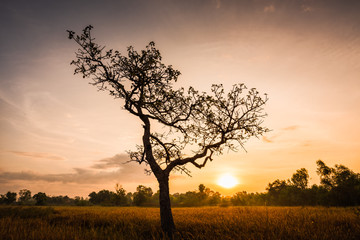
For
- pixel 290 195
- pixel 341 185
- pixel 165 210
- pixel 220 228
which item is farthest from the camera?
pixel 290 195

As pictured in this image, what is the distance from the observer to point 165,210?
839 cm

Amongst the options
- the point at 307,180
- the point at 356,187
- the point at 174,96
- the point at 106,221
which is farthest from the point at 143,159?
the point at 307,180

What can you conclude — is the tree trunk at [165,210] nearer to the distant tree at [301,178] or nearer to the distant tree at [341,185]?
the distant tree at [341,185]

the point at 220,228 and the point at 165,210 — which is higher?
the point at 165,210

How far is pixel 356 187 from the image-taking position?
137 ft

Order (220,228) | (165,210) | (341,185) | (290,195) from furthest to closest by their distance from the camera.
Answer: (290,195) < (341,185) < (165,210) < (220,228)

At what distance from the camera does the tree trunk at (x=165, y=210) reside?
26.5ft

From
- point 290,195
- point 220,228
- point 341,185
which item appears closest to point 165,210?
point 220,228

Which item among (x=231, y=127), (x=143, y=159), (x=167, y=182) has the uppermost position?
(x=231, y=127)

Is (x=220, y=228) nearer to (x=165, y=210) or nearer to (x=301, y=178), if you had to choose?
(x=165, y=210)

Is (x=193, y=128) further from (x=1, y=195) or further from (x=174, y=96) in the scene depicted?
(x=1, y=195)

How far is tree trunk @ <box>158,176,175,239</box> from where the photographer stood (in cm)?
809

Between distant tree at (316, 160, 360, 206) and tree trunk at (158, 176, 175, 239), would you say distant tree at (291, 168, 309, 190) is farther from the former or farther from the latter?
tree trunk at (158, 176, 175, 239)

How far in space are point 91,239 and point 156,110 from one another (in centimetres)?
693
